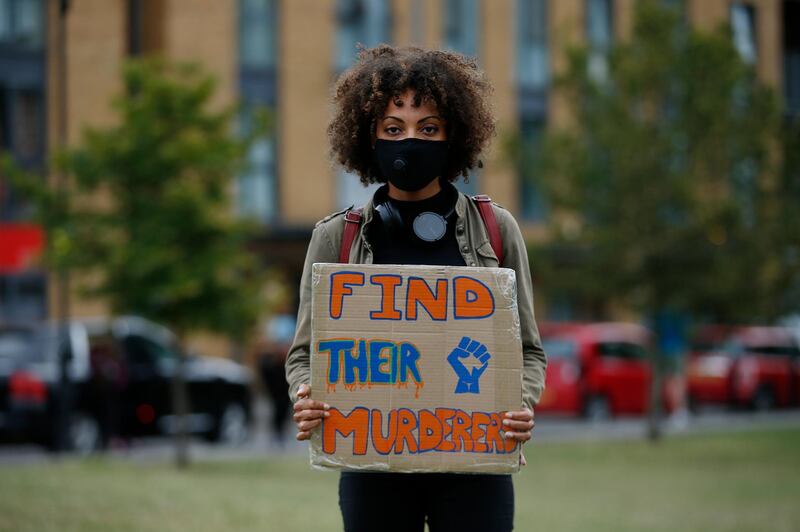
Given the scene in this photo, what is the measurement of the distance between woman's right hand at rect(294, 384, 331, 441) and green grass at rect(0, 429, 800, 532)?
214 inches

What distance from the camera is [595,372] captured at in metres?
26.3

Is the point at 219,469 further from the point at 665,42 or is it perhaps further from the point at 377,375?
the point at 377,375

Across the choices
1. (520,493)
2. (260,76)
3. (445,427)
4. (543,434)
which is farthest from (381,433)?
(260,76)

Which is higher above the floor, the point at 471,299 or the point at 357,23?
the point at 357,23

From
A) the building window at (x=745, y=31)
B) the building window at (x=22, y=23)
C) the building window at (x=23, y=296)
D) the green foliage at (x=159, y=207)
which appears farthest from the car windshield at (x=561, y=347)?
the building window at (x=22, y=23)

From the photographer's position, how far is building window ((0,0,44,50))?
102ft

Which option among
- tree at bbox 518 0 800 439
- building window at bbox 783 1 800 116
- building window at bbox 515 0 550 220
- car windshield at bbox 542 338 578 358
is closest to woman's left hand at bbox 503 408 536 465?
tree at bbox 518 0 800 439

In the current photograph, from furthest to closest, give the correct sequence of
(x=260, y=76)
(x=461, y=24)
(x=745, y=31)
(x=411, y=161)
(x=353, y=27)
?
(x=461, y=24)
(x=353, y=27)
(x=260, y=76)
(x=745, y=31)
(x=411, y=161)

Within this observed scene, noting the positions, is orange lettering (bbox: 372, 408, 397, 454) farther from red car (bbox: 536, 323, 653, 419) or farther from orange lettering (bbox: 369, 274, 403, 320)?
red car (bbox: 536, 323, 653, 419)

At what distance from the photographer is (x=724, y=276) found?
19859 mm

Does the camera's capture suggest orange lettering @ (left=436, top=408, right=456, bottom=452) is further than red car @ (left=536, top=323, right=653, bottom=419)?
No

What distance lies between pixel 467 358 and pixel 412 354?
0.51ft

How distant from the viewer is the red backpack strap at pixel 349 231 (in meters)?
3.84

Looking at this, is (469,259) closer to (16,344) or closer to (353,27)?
(16,344)
